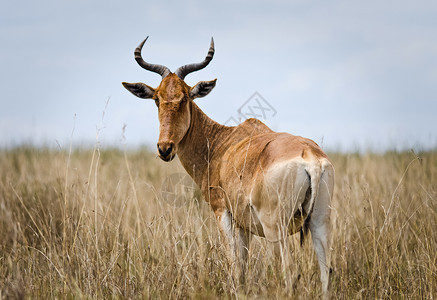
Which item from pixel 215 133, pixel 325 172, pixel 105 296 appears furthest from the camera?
pixel 215 133

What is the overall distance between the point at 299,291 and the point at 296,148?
1.34 meters

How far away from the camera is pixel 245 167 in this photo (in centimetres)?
510

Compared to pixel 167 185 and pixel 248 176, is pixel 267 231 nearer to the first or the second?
pixel 248 176

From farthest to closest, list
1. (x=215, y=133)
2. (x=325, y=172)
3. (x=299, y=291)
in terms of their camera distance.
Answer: (x=215, y=133) → (x=325, y=172) → (x=299, y=291)

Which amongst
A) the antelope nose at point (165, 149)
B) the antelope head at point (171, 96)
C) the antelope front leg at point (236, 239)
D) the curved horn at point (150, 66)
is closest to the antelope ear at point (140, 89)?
the antelope head at point (171, 96)

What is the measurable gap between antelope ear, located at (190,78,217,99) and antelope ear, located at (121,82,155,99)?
524mm

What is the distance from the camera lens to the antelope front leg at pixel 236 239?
5039mm

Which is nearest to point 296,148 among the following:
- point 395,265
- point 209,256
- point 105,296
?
point 209,256

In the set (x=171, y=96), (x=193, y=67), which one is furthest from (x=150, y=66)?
(x=171, y=96)

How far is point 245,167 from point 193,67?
1.67 m

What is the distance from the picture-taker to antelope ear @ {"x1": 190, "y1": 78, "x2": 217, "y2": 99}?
5793 millimetres

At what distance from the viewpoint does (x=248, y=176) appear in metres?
5.00

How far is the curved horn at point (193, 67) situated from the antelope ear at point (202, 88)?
30 cm

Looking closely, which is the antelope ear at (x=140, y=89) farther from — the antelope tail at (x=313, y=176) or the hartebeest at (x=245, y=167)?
the antelope tail at (x=313, y=176)
